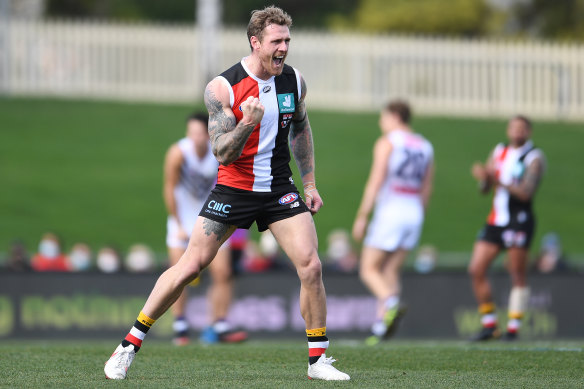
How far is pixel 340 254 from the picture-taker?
56.6ft

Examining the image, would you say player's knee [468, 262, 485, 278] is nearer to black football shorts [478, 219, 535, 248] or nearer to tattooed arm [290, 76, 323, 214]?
black football shorts [478, 219, 535, 248]

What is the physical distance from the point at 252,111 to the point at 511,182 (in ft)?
16.8

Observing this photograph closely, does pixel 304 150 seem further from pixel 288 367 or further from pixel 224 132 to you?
pixel 288 367

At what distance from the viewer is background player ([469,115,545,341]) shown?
10.4 meters

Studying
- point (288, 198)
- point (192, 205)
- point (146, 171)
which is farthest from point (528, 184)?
point (146, 171)

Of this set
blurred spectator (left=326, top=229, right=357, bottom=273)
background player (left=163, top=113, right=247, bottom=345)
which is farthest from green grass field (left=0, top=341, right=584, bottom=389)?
blurred spectator (left=326, top=229, right=357, bottom=273)

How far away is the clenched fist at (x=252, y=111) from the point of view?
6.05 metres

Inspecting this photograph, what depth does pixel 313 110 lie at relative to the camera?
85.2 ft

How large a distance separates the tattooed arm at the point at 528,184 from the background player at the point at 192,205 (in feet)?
9.56

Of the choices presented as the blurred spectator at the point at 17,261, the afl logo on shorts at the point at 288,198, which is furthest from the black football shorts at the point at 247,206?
the blurred spectator at the point at 17,261

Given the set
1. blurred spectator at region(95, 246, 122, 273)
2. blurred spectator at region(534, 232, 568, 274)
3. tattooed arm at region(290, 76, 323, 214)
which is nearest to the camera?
tattooed arm at region(290, 76, 323, 214)

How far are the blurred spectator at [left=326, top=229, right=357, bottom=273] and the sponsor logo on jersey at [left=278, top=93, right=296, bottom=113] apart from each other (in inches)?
385

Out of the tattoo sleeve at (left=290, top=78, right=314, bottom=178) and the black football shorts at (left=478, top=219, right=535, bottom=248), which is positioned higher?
the tattoo sleeve at (left=290, top=78, right=314, bottom=178)

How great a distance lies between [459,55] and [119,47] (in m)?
8.58
